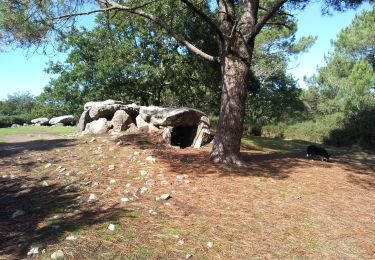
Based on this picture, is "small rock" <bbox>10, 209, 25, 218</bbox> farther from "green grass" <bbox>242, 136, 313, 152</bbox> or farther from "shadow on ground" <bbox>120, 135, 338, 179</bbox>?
"green grass" <bbox>242, 136, 313, 152</bbox>

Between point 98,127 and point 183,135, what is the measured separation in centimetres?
251

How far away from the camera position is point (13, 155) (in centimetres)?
816

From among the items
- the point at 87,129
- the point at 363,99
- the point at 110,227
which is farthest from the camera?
the point at 363,99

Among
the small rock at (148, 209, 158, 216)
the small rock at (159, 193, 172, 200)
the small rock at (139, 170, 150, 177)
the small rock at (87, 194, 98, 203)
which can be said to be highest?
the small rock at (139, 170, 150, 177)

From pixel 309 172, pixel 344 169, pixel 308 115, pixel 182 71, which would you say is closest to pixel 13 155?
pixel 309 172

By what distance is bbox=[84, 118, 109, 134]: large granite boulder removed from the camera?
35.8 ft

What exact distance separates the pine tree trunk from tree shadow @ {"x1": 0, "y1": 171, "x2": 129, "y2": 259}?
10.4 ft

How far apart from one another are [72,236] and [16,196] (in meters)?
1.91

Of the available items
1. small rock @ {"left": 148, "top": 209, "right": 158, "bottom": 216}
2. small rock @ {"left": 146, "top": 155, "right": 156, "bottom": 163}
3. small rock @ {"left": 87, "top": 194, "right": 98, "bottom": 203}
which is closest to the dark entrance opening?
small rock @ {"left": 146, "top": 155, "right": 156, "bottom": 163}

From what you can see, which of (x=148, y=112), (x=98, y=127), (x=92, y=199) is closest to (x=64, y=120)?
(x=98, y=127)

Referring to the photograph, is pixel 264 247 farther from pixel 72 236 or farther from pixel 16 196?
pixel 16 196

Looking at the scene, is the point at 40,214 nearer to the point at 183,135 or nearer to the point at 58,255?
the point at 58,255

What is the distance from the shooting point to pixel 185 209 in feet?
15.9

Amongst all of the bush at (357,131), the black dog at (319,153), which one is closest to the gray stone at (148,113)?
the black dog at (319,153)
